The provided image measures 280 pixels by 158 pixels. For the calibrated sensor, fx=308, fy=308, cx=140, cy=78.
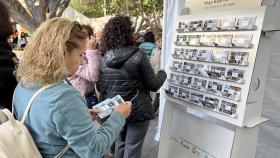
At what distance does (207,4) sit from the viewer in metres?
2.06

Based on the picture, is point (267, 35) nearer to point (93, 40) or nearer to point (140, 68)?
point (140, 68)

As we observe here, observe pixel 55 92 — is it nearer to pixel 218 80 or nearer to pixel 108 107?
pixel 108 107

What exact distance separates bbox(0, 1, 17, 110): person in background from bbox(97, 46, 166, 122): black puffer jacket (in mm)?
986

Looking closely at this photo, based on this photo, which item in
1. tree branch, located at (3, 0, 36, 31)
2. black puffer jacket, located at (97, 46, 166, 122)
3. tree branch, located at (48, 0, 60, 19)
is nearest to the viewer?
black puffer jacket, located at (97, 46, 166, 122)

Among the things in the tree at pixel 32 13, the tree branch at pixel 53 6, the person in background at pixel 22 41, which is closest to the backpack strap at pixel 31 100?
the tree at pixel 32 13

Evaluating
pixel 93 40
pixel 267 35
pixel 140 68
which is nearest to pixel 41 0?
pixel 93 40

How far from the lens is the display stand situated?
1.67 m

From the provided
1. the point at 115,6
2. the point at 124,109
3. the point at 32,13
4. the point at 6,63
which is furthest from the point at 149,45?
the point at 115,6

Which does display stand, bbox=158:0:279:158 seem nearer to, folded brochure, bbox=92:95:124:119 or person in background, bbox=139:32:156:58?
folded brochure, bbox=92:95:124:119

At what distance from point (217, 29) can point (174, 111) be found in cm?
81

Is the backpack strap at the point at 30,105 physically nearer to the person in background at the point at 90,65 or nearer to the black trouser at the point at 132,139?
the person in background at the point at 90,65

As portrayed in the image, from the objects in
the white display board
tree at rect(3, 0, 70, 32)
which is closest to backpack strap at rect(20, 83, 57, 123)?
the white display board

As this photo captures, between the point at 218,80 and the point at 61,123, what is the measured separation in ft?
3.34

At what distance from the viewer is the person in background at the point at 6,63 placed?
1485 mm
